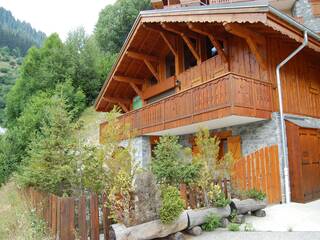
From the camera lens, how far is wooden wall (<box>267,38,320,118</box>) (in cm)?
945

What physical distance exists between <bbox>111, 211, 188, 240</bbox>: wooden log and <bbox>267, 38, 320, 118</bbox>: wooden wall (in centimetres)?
546

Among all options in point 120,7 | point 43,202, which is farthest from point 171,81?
point 120,7

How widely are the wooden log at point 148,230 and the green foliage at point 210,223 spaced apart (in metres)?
0.64

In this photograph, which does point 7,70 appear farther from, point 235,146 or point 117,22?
point 235,146

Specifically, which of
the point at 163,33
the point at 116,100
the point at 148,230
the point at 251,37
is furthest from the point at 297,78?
the point at 116,100

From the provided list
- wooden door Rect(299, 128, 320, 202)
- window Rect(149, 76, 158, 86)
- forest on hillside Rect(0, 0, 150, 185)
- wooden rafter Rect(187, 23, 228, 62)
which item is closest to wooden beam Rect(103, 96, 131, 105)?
window Rect(149, 76, 158, 86)

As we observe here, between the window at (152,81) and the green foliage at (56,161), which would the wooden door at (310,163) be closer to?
the green foliage at (56,161)

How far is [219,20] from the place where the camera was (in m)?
8.39

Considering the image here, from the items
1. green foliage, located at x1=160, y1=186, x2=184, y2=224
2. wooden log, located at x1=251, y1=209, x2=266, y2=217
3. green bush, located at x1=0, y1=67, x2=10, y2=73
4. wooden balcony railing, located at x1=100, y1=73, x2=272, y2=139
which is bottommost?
wooden log, located at x1=251, y1=209, x2=266, y2=217

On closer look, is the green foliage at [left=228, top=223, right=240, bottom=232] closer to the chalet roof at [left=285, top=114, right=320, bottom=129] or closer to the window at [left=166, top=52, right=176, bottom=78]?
the chalet roof at [left=285, top=114, right=320, bottom=129]

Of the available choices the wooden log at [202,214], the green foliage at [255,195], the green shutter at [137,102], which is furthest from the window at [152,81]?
the wooden log at [202,214]

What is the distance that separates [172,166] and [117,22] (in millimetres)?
28899

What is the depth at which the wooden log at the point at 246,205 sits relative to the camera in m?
6.65

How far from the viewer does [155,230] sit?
5219 mm
